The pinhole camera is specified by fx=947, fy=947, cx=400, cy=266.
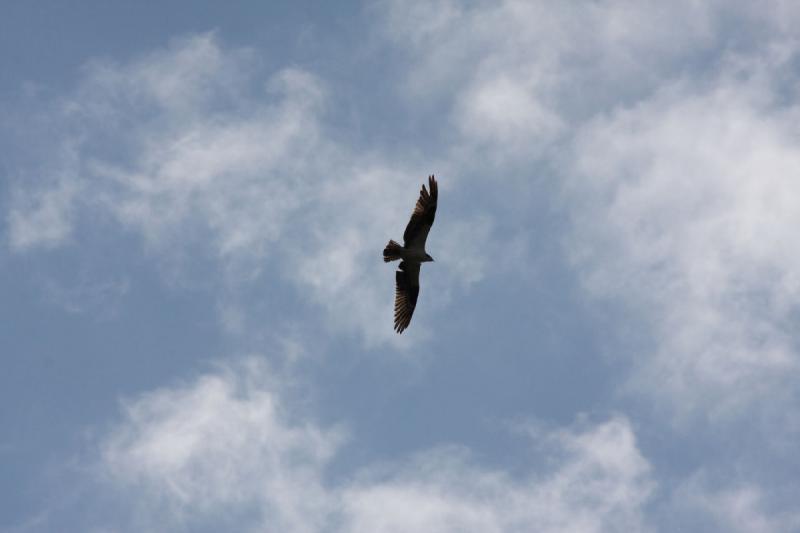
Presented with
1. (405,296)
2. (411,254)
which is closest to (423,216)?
(411,254)

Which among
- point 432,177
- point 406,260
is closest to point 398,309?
point 406,260

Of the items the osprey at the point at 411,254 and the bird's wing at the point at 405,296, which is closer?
the osprey at the point at 411,254

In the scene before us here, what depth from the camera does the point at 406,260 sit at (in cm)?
3906

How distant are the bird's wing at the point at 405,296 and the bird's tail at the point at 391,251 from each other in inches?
56.9

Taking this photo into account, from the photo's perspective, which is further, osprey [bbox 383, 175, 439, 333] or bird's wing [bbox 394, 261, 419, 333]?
→ bird's wing [bbox 394, 261, 419, 333]

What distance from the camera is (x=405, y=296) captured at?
40.6 metres

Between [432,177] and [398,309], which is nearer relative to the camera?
[432,177]

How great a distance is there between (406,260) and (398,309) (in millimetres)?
2537

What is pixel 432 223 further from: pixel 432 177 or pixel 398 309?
pixel 398 309

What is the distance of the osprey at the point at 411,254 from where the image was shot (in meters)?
37.5

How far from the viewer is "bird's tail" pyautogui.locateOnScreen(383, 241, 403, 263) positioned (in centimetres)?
3831

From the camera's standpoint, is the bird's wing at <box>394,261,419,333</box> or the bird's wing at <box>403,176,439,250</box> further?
the bird's wing at <box>394,261,419,333</box>

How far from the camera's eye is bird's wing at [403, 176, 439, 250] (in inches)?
1471

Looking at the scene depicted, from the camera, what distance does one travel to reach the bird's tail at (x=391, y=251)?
126ft
